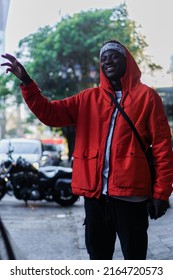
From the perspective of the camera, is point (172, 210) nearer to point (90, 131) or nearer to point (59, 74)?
point (90, 131)

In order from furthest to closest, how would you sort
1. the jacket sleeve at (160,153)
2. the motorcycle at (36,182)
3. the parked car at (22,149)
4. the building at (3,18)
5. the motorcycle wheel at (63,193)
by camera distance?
the motorcycle wheel at (63,193) < the motorcycle at (36,182) < the parked car at (22,149) < the building at (3,18) < the jacket sleeve at (160,153)

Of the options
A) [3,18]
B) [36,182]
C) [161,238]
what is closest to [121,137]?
[3,18]

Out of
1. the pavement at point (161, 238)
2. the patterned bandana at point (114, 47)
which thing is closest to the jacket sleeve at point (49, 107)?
the patterned bandana at point (114, 47)

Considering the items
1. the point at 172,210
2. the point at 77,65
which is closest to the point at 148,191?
the point at 172,210

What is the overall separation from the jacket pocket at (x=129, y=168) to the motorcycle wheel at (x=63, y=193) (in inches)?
196

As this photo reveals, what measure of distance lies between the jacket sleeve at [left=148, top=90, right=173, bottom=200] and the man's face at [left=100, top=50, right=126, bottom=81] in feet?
0.65

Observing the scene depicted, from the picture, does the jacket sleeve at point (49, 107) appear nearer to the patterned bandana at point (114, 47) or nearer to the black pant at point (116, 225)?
the patterned bandana at point (114, 47)

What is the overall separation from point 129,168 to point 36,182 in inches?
198

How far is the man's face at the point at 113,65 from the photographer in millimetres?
2182

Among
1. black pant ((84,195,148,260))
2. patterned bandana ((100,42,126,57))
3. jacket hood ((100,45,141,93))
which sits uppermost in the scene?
patterned bandana ((100,42,126,57))

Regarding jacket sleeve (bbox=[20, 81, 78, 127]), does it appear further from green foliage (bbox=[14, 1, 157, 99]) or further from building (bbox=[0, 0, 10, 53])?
green foliage (bbox=[14, 1, 157, 99])

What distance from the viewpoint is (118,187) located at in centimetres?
210

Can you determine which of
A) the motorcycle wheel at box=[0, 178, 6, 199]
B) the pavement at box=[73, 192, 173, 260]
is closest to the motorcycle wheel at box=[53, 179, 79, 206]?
the motorcycle wheel at box=[0, 178, 6, 199]

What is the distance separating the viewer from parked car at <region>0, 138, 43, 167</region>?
5.82 metres
